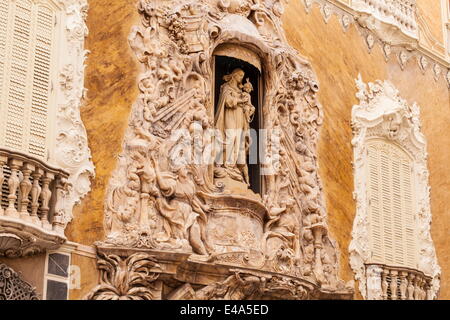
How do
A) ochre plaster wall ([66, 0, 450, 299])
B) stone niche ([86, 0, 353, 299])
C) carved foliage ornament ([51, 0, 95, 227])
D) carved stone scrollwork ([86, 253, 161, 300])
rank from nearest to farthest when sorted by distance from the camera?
carved stone scrollwork ([86, 253, 161, 300]) < carved foliage ornament ([51, 0, 95, 227]) < stone niche ([86, 0, 353, 299]) < ochre plaster wall ([66, 0, 450, 299])

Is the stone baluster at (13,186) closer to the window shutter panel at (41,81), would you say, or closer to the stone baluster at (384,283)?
the window shutter panel at (41,81)

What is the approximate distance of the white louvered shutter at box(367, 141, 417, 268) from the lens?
17.7m

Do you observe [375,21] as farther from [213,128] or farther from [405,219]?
[213,128]

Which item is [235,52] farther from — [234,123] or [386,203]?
[386,203]

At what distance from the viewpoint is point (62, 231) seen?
13469 mm

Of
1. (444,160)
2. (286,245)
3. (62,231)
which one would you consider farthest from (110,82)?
(444,160)

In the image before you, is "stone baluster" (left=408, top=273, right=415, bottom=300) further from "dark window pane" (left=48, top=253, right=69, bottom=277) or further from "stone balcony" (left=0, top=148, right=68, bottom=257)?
"stone balcony" (left=0, top=148, right=68, bottom=257)

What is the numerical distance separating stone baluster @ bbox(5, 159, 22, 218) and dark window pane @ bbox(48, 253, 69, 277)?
875 mm

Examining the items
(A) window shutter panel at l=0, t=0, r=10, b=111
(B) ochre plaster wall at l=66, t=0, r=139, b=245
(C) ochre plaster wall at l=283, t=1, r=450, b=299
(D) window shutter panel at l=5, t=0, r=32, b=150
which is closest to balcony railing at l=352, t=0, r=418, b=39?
(C) ochre plaster wall at l=283, t=1, r=450, b=299

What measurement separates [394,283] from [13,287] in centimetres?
689

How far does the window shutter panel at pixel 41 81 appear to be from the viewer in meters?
13.8

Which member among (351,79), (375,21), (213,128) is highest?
(375,21)

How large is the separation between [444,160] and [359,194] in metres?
2.67
